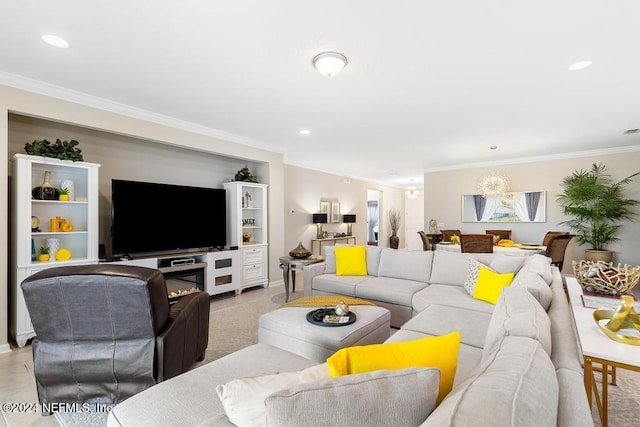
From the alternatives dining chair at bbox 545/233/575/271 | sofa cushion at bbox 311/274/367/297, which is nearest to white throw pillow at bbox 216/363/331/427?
sofa cushion at bbox 311/274/367/297

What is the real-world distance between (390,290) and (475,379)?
2568 mm

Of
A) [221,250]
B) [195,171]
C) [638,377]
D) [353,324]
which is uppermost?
[195,171]

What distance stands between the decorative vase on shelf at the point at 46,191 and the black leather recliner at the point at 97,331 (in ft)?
6.13

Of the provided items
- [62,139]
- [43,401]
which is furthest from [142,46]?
[43,401]

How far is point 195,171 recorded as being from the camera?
484cm

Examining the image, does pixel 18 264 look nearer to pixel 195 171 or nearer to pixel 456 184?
pixel 195 171

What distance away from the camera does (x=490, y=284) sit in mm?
2814

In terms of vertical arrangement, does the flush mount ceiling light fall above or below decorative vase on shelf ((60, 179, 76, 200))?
above

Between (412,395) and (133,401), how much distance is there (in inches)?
47.5

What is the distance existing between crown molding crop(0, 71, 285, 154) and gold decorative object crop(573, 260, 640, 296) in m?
4.37

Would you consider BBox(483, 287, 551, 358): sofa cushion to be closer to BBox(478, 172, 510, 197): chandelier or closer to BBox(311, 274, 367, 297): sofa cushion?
BBox(311, 274, 367, 297): sofa cushion

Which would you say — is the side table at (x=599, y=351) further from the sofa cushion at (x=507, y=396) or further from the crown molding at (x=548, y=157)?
the crown molding at (x=548, y=157)

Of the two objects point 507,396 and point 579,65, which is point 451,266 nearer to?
point 579,65

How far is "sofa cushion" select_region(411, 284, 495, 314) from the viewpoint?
2.69m
